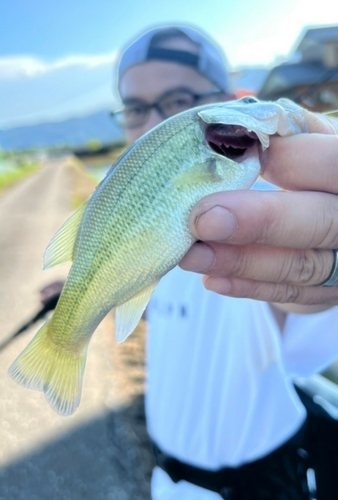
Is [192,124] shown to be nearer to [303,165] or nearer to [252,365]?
[303,165]

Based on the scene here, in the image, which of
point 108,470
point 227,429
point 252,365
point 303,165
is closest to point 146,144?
point 303,165

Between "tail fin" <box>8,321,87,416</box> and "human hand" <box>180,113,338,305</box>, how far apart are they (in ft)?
1.47

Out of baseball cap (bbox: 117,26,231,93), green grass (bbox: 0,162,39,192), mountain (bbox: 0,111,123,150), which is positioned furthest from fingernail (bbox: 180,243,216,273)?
mountain (bbox: 0,111,123,150)

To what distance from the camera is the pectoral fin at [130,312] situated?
1107mm

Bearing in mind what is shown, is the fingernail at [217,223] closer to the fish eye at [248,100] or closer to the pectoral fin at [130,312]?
the pectoral fin at [130,312]

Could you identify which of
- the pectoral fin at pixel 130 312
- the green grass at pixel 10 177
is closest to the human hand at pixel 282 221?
the pectoral fin at pixel 130 312

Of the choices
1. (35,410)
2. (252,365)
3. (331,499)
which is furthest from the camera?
(35,410)

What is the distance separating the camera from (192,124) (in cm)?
104

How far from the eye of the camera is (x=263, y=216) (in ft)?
3.21

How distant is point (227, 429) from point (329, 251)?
3.39ft

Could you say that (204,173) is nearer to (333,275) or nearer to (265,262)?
(265,262)

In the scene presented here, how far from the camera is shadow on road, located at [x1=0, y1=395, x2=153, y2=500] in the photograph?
2.55 meters

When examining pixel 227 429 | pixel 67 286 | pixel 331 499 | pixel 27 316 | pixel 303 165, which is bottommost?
pixel 27 316

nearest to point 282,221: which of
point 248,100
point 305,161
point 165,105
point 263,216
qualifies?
point 263,216
